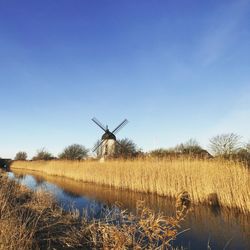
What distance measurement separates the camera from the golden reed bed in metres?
9.52

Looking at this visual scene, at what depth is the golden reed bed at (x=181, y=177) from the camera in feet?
31.2

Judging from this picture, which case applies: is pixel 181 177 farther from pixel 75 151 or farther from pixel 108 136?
pixel 75 151

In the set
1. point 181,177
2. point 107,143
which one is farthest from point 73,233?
point 107,143

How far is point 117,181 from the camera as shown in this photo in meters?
16.8

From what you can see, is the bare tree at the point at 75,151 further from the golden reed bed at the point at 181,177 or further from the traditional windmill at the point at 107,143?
the golden reed bed at the point at 181,177

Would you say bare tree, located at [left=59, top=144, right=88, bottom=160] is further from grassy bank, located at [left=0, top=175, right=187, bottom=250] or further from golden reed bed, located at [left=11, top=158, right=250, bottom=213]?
grassy bank, located at [left=0, top=175, right=187, bottom=250]

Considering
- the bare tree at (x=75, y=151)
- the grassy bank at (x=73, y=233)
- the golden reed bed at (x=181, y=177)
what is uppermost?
the bare tree at (x=75, y=151)

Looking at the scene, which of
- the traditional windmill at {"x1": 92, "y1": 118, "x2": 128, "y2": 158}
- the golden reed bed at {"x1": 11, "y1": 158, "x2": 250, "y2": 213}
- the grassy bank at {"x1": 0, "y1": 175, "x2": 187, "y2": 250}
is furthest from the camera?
the traditional windmill at {"x1": 92, "y1": 118, "x2": 128, "y2": 158}

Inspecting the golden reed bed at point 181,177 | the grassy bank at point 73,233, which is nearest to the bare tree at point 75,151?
the golden reed bed at point 181,177

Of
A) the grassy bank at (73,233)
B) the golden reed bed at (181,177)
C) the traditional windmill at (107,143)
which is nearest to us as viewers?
the grassy bank at (73,233)

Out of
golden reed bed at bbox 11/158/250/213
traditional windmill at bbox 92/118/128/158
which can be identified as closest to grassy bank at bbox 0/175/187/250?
golden reed bed at bbox 11/158/250/213

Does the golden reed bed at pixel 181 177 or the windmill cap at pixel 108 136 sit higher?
the windmill cap at pixel 108 136

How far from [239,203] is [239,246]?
10.1 ft

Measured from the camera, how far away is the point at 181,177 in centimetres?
1229
